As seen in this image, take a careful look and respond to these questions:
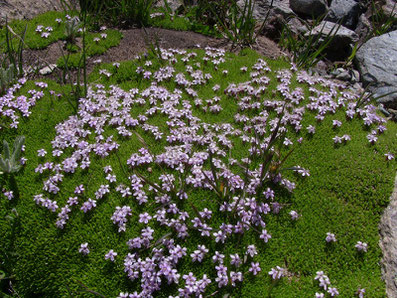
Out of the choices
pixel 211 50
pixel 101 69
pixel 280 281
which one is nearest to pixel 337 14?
pixel 211 50

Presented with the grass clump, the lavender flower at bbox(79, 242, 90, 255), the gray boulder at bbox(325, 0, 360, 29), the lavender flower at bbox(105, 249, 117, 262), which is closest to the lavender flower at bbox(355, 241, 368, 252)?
the lavender flower at bbox(105, 249, 117, 262)

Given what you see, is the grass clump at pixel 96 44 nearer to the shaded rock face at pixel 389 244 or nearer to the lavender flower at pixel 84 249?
the lavender flower at pixel 84 249

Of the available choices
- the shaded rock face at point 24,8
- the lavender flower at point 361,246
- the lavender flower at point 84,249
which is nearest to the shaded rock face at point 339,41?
the lavender flower at point 361,246

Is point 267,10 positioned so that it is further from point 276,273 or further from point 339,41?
point 276,273

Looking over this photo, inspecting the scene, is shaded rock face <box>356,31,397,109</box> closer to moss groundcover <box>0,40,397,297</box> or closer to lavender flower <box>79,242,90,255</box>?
moss groundcover <box>0,40,397,297</box>

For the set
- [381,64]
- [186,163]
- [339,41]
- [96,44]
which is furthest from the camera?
[339,41]

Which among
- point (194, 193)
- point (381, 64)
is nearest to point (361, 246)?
point (194, 193)
